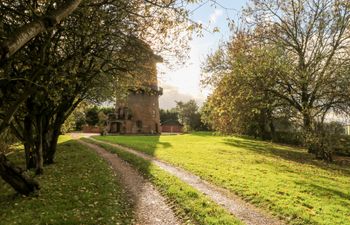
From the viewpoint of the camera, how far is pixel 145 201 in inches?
494

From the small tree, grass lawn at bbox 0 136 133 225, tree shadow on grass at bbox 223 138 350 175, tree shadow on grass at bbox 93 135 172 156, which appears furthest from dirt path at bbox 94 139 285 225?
the small tree

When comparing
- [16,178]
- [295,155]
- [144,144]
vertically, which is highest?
[144,144]

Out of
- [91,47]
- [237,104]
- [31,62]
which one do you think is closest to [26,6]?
[31,62]

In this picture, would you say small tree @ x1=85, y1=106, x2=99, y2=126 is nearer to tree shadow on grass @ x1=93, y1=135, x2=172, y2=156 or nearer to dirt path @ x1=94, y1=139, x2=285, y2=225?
tree shadow on grass @ x1=93, y1=135, x2=172, y2=156

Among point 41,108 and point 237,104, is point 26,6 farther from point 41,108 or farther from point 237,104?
point 237,104

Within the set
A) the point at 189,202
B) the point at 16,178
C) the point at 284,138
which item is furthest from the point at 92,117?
the point at 189,202

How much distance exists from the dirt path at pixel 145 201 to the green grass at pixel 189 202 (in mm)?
373

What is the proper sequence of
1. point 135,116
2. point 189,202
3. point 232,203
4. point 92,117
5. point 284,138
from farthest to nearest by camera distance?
point 92,117 → point 135,116 → point 284,138 → point 232,203 → point 189,202

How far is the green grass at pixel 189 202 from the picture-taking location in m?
10.4

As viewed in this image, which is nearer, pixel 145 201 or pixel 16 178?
pixel 145 201

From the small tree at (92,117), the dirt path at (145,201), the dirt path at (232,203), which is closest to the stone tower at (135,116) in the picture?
the small tree at (92,117)

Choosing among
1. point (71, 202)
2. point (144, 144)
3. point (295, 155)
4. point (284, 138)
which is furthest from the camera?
point (284, 138)

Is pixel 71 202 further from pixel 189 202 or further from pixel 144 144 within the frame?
pixel 144 144

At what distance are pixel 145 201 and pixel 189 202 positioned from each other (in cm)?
183
